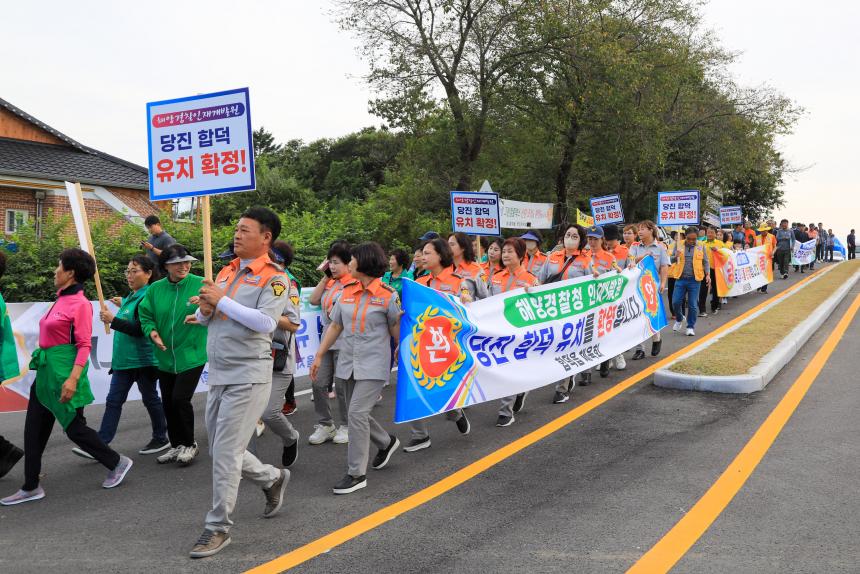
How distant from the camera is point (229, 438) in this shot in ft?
14.3

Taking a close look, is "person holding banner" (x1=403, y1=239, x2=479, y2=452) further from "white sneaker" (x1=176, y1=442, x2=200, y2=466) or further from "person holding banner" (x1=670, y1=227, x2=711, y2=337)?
"person holding banner" (x1=670, y1=227, x2=711, y2=337)

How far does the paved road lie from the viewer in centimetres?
403

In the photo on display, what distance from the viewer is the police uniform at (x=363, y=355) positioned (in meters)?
5.37

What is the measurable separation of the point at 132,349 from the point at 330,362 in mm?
1772

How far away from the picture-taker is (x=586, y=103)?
25.9m

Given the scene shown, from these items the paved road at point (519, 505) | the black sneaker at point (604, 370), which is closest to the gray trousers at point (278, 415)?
the paved road at point (519, 505)

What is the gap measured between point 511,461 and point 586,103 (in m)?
22.0

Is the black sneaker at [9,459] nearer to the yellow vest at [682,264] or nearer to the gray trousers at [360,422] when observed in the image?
the gray trousers at [360,422]

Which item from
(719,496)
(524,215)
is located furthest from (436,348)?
(524,215)

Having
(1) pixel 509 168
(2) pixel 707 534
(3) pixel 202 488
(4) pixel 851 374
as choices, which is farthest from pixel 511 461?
(1) pixel 509 168

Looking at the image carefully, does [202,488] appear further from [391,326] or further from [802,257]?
[802,257]

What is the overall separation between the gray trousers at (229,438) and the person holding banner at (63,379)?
149 cm

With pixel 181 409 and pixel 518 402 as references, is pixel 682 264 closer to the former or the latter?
pixel 518 402

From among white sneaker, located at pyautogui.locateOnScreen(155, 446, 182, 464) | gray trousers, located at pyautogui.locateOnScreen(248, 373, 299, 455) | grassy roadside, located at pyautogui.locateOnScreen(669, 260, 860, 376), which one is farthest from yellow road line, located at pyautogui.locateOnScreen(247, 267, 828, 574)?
white sneaker, located at pyautogui.locateOnScreen(155, 446, 182, 464)
